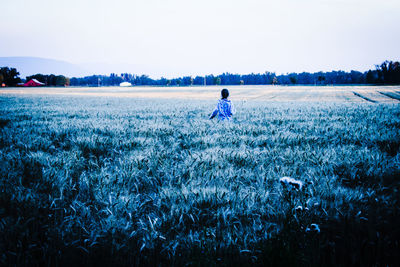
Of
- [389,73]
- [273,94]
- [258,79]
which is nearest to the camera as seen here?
[273,94]

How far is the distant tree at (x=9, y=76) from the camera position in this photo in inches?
4124

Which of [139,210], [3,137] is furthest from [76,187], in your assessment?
[3,137]

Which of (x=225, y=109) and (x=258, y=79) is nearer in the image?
(x=225, y=109)

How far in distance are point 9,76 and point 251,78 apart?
138978 mm

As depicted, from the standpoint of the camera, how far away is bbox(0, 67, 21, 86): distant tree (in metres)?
105

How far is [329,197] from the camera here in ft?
8.45

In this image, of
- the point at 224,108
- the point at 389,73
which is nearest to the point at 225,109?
the point at 224,108

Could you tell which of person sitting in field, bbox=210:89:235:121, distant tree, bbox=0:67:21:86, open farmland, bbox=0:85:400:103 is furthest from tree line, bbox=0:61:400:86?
person sitting in field, bbox=210:89:235:121

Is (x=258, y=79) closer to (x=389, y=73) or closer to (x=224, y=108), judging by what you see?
(x=389, y=73)

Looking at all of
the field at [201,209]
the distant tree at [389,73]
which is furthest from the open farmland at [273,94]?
the distant tree at [389,73]

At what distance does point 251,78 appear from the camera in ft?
549

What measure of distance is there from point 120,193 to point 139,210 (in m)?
0.47

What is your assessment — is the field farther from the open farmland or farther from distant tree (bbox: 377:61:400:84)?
distant tree (bbox: 377:61:400:84)

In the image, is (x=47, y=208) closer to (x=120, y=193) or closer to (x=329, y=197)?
(x=120, y=193)
